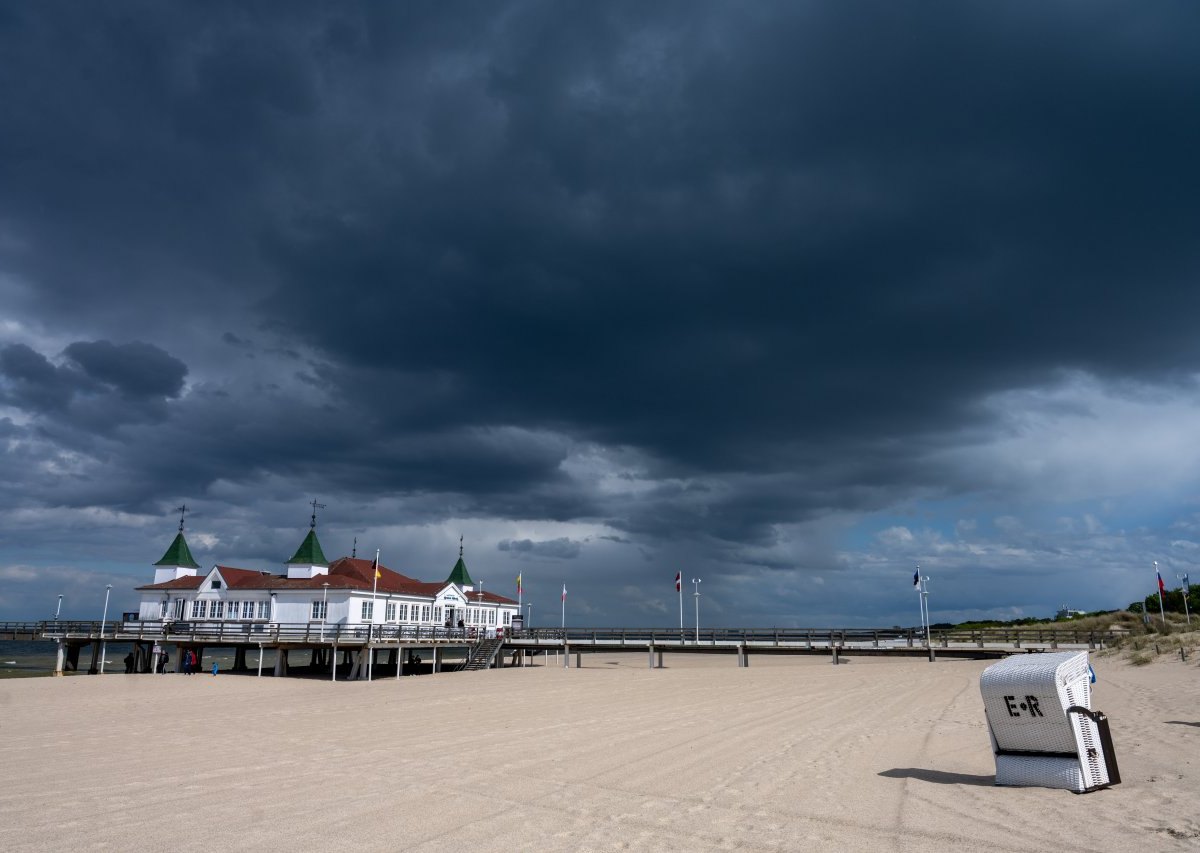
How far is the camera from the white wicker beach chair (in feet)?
29.5

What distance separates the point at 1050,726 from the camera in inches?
361

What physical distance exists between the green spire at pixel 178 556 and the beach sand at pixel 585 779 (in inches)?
1431

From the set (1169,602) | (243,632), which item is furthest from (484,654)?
(1169,602)

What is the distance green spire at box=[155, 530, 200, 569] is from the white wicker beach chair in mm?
57867

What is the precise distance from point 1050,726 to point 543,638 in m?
40.6

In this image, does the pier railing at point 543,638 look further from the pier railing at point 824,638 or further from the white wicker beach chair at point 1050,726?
the white wicker beach chair at point 1050,726

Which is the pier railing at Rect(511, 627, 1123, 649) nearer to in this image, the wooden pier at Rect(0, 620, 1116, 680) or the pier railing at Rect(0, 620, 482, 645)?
the wooden pier at Rect(0, 620, 1116, 680)

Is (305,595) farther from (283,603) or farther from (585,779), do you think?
(585,779)

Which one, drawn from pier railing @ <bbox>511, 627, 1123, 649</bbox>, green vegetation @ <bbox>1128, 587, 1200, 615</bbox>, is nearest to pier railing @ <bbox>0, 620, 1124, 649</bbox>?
pier railing @ <bbox>511, 627, 1123, 649</bbox>

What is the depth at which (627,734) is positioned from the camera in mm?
15281

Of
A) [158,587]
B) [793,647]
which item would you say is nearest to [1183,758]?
[793,647]

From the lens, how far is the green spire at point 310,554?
52469mm

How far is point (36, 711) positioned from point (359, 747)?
13.7 metres

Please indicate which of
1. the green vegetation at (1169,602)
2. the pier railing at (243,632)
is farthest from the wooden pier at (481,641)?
the green vegetation at (1169,602)
